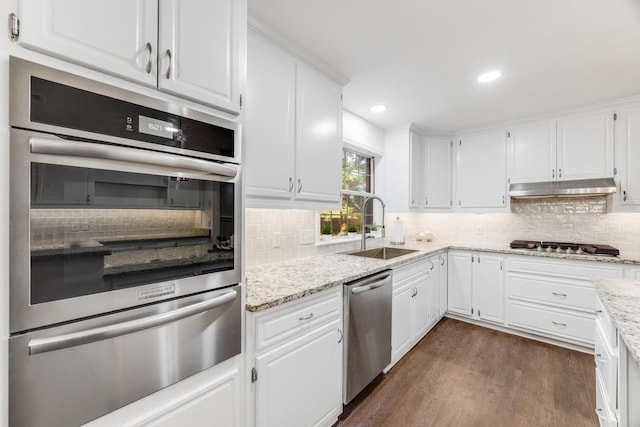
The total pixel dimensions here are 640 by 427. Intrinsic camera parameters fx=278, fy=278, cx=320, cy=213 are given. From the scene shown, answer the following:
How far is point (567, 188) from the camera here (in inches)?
119

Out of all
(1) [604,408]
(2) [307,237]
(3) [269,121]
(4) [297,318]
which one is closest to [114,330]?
(4) [297,318]

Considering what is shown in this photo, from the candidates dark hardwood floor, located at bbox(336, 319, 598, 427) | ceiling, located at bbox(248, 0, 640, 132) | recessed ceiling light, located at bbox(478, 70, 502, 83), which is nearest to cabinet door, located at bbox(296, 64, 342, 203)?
ceiling, located at bbox(248, 0, 640, 132)

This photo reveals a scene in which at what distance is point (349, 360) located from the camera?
6.07 ft

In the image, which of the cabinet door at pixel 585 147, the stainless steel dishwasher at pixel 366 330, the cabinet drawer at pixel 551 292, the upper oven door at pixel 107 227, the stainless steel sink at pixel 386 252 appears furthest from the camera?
the stainless steel sink at pixel 386 252

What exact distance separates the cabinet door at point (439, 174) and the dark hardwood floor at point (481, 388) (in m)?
1.80

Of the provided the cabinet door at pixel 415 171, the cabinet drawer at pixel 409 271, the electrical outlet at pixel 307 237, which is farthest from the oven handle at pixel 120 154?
the cabinet door at pixel 415 171

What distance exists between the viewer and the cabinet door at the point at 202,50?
1.02 metres

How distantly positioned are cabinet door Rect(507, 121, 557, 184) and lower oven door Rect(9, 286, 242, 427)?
Result: 12.1 ft

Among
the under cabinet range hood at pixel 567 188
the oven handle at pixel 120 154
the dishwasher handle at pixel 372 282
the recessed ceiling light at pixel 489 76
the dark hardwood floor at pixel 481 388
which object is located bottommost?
the dark hardwood floor at pixel 481 388

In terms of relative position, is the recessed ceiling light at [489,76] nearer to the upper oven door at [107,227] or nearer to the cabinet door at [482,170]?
the cabinet door at [482,170]

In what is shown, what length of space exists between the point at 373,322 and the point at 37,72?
6.95 ft

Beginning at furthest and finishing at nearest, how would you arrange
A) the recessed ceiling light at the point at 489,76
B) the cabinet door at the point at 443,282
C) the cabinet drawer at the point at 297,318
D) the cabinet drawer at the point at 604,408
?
the cabinet door at the point at 443,282 → the recessed ceiling light at the point at 489,76 → the cabinet drawer at the point at 297,318 → the cabinet drawer at the point at 604,408

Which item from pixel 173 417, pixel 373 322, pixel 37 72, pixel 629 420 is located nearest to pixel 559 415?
pixel 629 420

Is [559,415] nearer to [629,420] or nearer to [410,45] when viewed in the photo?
[629,420]
